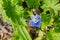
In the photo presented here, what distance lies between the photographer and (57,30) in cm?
186

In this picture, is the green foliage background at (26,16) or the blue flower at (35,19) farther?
the blue flower at (35,19)

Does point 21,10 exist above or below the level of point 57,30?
above

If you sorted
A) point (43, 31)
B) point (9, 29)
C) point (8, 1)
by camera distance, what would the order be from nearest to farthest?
1. point (8, 1)
2. point (43, 31)
3. point (9, 29)

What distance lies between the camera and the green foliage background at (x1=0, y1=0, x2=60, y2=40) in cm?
163

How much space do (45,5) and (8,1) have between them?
0.47 meters

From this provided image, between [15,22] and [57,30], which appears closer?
[15,22]

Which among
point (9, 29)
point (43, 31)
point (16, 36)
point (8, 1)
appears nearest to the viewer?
point (8, 1)

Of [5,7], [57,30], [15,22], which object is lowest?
[57,30]

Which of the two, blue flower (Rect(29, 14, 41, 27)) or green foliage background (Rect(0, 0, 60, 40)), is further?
blue flower (Rect(29, 14, 41, 27))

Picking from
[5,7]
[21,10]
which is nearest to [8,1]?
[5,7]

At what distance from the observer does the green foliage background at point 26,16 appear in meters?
1.63

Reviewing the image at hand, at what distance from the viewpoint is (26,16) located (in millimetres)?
1994

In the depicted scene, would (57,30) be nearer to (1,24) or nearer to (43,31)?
(43,31)

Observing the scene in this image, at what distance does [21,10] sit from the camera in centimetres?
192
